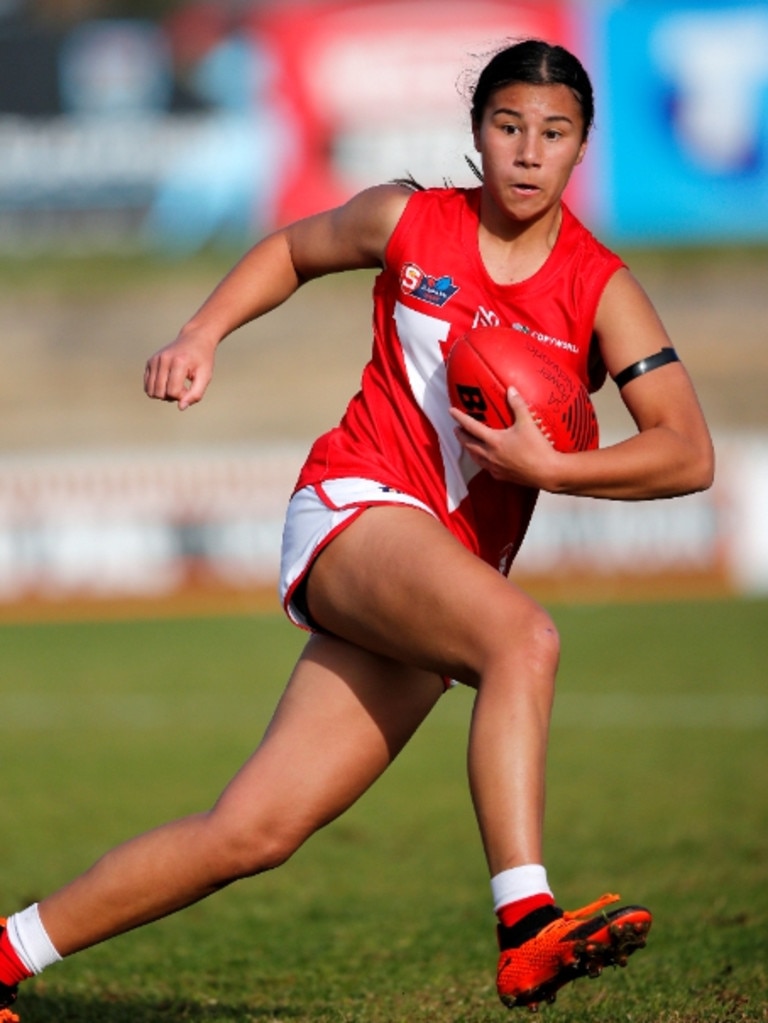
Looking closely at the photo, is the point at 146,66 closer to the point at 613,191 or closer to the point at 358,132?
the point at 358,132

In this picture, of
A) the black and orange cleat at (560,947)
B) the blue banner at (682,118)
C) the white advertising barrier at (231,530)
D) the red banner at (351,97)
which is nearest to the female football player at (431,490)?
the black and orange cleat at (560,947)

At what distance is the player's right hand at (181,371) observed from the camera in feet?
12.8

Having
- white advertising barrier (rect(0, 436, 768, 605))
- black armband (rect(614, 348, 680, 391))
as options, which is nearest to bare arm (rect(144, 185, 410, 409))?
black armband (rect(614, 348, 680, 391))

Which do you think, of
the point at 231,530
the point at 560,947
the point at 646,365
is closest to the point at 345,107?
the point at 231,530

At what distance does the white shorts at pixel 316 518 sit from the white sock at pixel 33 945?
95cm

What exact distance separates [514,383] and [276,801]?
110cm

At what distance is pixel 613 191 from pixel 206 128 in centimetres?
575

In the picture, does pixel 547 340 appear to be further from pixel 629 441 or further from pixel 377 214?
pixel 377 214

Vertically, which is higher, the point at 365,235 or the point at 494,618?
the point at 365,235

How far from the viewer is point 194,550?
54.1 feet

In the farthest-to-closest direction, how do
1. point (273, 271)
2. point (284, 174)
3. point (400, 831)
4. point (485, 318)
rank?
point (284, 174), point (400, 831), point (273, 271), point (485, 318)

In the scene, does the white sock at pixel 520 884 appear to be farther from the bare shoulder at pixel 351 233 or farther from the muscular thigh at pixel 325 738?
the bare shoulder at pixel 351 233

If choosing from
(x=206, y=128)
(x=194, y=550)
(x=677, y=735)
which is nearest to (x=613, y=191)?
(x=206, y=128)

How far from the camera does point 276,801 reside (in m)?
3.81
